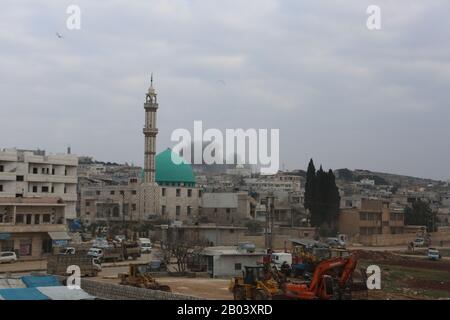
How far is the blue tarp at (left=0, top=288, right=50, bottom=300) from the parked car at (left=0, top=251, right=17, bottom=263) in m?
12.3

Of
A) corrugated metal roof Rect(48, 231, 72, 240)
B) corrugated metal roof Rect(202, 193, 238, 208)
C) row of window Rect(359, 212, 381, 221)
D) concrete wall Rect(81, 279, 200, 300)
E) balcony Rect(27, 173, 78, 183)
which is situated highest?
A: balcony Rect(27, 173, 78, 183)

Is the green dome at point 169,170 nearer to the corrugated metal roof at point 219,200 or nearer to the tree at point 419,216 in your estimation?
the corrugated metal roof at point 219,200

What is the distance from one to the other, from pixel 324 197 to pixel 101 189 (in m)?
19.5

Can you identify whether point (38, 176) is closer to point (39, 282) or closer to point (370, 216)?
point (39, 282)

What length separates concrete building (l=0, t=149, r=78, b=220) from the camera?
30.5 meters

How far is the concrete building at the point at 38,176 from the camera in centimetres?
3047

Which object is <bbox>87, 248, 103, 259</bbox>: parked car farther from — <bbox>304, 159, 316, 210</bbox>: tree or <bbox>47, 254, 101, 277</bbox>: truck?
<bbox>304, 159, 316, 210</bbox>: tree

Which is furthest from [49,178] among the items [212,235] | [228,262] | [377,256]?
[377,256]

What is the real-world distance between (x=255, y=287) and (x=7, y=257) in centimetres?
1447

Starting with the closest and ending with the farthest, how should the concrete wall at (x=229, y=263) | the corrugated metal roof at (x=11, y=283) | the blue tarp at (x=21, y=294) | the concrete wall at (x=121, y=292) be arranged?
the blue tarp at (x=21, y=294)
the corrugated metal roof at (x=11, y=283)
the concrete wall at (x=121, y=292)
the concrete wall at (x=229, y=263)

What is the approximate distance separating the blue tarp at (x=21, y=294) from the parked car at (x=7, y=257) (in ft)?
40.3

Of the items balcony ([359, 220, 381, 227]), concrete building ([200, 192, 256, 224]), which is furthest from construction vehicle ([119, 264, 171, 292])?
concrete building ([200, 192, 256, 224])

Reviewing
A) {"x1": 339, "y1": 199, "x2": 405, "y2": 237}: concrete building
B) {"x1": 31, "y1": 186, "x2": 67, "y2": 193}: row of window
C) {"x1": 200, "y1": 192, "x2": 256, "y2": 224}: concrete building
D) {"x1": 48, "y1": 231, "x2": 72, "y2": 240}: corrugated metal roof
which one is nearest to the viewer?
{"x1": 48, "y1": 231, "x2": 72, "y2": 240}: corrugated metal roof

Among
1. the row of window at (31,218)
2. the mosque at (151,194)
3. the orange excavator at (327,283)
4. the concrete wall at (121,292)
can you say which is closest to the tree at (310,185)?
the mosque at (151,194)
